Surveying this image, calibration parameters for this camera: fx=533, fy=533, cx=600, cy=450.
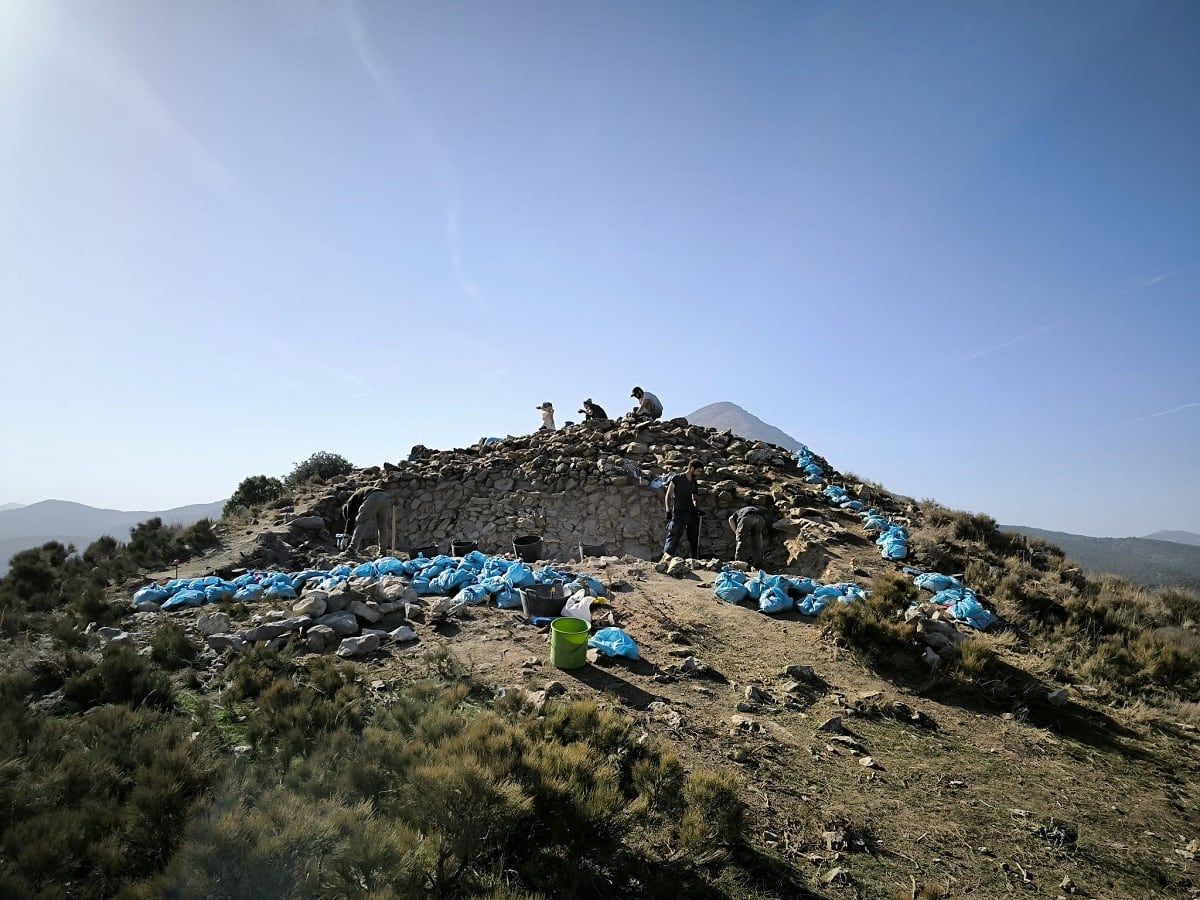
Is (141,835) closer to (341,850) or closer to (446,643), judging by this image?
(341,850)

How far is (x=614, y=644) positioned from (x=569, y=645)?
59 centimetres

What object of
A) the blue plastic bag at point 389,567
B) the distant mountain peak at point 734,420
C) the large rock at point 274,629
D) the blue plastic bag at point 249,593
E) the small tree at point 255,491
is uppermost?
the distant mountain peak at point 734,420

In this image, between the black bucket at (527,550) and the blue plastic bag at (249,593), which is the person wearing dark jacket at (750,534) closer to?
the black bucket at (527,550)

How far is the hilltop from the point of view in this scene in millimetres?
3129

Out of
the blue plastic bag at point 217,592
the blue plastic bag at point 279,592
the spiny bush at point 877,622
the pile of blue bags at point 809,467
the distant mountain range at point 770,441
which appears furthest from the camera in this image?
the distant mountain range at point 770,441

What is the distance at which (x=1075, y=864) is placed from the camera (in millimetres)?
3324

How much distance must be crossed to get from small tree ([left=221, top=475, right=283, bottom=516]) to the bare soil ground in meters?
22.0

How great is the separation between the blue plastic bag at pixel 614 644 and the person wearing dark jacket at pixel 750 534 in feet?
18.4

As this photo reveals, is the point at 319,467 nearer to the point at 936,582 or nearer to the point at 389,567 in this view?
the point at 389,567

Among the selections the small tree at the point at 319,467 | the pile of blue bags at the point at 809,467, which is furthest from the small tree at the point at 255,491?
the pile of blue bags at the point at 809,467

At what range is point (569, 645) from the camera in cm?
548

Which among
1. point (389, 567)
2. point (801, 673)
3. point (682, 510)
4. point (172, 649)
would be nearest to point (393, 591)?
point (389, 567)

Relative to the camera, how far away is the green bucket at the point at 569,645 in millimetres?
5477

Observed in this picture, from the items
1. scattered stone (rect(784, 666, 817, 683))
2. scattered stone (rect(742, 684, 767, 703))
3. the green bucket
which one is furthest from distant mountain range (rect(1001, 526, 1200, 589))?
the green bucket
